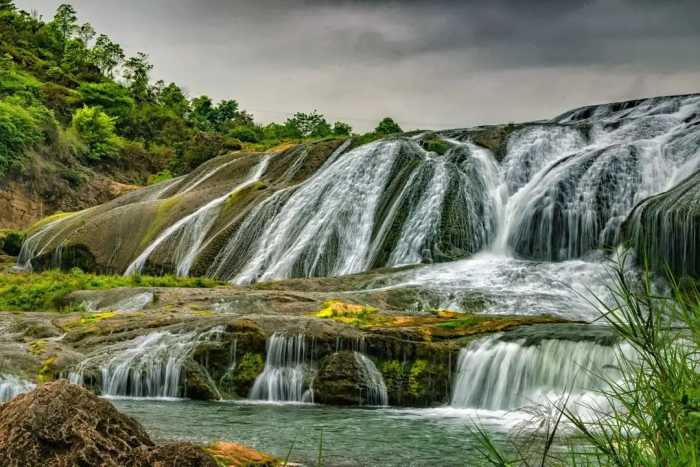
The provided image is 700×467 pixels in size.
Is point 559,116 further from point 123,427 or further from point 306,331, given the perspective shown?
point 123,427

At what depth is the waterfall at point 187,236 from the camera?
2639cm

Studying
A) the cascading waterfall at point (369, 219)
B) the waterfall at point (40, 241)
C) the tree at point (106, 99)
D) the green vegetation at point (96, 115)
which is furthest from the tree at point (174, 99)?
the cascading waterfall at point (369, 219)

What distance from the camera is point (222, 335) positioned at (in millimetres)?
12211

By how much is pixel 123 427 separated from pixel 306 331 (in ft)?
24.4

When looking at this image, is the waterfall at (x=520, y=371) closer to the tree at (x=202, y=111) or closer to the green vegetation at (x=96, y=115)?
the green vegetation at (x=96, y=115)

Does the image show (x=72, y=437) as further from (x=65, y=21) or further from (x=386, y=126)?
(x=65, y=21)

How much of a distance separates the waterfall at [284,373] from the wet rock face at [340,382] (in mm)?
204

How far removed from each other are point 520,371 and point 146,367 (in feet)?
18.1

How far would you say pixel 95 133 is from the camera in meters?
50.2

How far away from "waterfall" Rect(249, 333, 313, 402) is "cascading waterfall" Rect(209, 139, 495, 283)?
972cm

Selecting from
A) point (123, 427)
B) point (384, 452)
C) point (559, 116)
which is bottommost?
point (384, 452)

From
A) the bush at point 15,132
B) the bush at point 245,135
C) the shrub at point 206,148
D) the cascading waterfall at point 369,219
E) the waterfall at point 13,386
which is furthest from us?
the bush at point 245,135

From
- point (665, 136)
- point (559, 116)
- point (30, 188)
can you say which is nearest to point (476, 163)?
point (665, 136)

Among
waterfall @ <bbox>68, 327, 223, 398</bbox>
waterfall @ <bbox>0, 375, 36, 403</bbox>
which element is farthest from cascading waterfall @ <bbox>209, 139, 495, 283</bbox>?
waterfall @ <bbox>0, 375, 36, 403</bbox>
